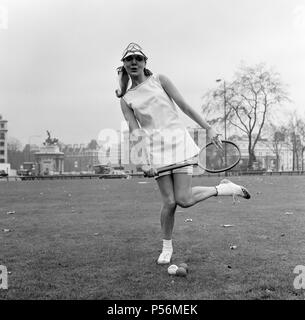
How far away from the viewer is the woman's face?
199 inches

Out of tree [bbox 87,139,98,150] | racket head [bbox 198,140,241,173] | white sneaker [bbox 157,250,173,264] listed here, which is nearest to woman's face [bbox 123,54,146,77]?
racket head [bbox 198,140,241,173]

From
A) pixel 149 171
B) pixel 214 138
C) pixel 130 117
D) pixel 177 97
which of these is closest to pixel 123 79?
pixel 130 117

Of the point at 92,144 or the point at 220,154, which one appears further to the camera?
the point at 92,144

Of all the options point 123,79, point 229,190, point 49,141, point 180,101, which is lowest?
point 229,190

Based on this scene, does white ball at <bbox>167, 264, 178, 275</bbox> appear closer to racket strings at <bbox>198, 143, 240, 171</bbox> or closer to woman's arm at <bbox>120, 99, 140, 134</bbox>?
racket strings at <bbox>198, 143, 240, 171</bbox>

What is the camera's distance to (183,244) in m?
6.39

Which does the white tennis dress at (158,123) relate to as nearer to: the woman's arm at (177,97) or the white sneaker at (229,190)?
the woman's arm at (177,97)

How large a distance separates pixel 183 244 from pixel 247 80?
5106 centimetres

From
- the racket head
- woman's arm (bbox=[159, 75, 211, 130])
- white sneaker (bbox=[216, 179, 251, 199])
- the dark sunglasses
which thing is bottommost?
white sneaker (bbox=[216, 179, 251, 199])

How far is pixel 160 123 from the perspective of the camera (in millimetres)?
5109

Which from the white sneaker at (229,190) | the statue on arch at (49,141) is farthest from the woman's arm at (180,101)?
the statue on arch at (49,141)

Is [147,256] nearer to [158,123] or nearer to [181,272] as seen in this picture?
[181,272]

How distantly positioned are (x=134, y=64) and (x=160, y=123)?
0.68m
